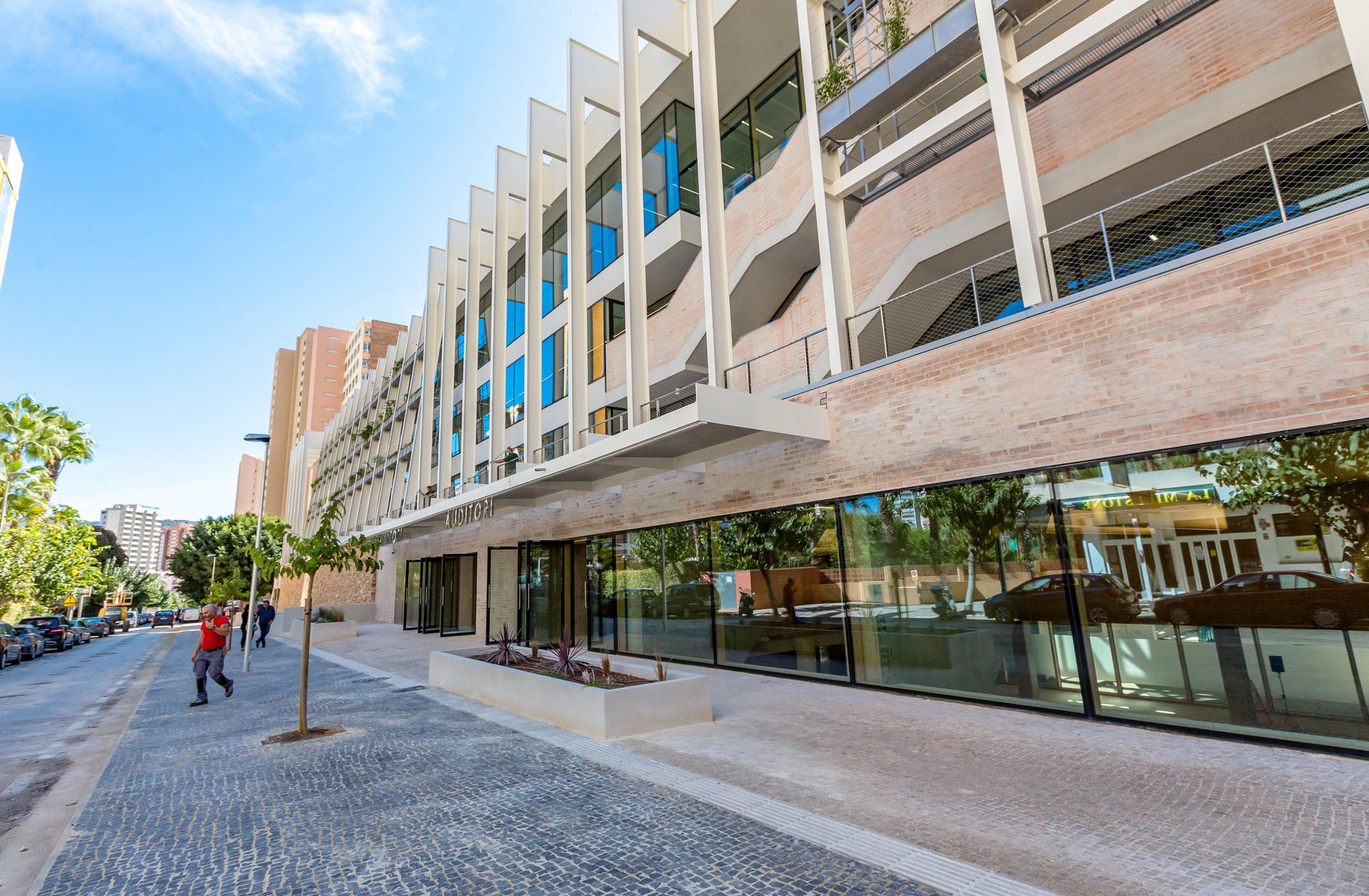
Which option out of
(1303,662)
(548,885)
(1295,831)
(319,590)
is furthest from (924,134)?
(319,590)

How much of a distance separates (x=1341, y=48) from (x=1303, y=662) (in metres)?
7.33

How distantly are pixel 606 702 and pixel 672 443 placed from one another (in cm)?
548

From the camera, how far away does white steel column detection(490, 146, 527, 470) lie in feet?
75.4

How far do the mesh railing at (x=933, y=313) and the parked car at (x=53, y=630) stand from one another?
1344 inches

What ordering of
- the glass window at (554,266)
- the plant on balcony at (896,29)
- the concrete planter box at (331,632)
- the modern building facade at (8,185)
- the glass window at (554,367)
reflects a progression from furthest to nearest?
the modern building facade at (8,185) → the concrete planter box at (331,632) → the glass window at (554,266) → the glass window at (554,367) → the plant on balcony at (896,29)

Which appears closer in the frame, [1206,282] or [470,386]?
[1206,282]

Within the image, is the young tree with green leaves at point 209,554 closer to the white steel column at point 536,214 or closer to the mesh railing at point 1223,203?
the white steel column at point 536,214

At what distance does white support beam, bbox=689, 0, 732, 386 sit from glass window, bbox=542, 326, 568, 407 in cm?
969

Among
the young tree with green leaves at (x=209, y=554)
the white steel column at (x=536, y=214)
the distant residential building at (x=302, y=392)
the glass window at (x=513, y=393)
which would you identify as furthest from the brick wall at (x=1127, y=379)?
the distant residential building at (x=302, y=392)

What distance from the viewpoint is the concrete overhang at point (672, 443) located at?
9914 mm

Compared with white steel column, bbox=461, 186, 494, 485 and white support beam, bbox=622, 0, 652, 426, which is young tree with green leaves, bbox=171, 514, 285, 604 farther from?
white support beam, bbox=622, 0, 652, 426

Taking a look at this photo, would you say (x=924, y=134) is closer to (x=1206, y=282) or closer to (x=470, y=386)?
(x=1206, y=282)

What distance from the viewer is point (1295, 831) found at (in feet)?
13.9

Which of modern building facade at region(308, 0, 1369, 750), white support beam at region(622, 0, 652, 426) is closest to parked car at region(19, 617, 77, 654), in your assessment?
modern building facade at region(308, 0, 1369, 750)
